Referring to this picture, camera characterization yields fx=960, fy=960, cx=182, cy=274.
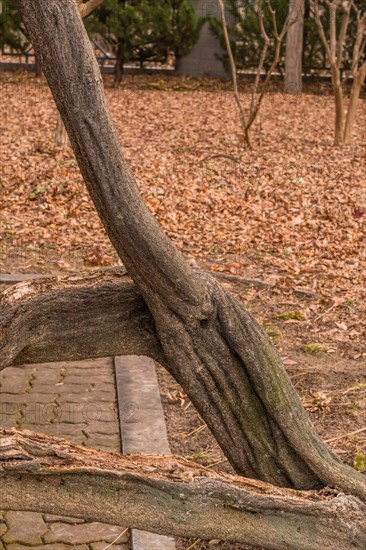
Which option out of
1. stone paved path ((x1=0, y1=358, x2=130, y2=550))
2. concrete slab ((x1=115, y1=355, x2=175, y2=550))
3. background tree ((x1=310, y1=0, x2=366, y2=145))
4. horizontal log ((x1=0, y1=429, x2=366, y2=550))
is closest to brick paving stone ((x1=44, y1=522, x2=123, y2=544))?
stone paved path ((x1=0, y1=358, x2=130, y2=550))

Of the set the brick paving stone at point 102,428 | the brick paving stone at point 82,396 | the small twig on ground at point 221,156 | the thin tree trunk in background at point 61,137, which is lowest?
the brick paving stone at point 82,396

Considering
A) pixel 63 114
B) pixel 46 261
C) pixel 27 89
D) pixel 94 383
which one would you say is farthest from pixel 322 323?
pixel 27 89

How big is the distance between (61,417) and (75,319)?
7.81ft

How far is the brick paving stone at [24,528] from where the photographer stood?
4859 millimetres

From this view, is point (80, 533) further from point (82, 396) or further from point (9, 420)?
point (82, 396)

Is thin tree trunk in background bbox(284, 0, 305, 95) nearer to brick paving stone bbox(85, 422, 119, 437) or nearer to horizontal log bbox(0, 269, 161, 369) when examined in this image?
brick paving stone bbox(85, 422, 119, 437)

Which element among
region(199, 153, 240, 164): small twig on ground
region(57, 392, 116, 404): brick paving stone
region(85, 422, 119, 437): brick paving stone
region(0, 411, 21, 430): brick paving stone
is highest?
region(199, 153, 240, 164): small twig on ground

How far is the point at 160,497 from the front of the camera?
381 centimetres

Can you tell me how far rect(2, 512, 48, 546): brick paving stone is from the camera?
4.86 metres

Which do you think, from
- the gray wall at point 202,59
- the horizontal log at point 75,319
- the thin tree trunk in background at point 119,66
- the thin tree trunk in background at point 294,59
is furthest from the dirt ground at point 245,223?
the gray wall at point 202,59

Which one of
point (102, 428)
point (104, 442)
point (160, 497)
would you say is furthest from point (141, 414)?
point (160, 497)

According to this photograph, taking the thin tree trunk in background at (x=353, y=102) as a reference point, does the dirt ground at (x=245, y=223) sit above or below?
below

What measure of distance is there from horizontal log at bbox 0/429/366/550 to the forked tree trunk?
13mm

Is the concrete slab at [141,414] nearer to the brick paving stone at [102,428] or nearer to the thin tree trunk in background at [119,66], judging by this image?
the brick paving stone at [102,428]
